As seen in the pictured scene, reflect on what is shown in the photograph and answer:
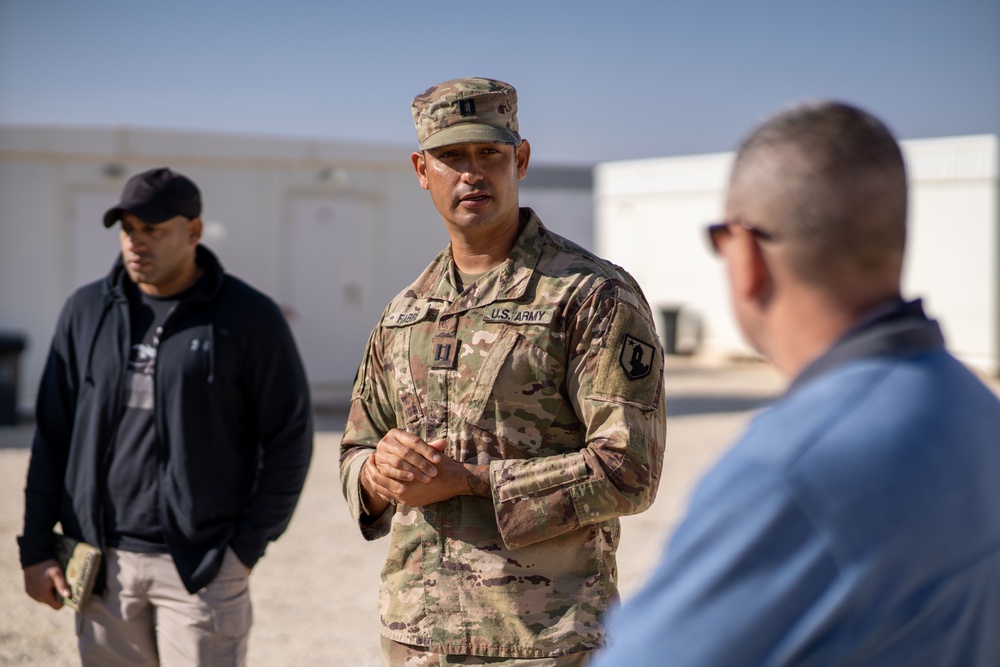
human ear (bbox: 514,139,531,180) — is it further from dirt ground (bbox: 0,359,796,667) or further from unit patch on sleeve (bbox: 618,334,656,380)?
dirt ground (bbox: 0,359,796,667)

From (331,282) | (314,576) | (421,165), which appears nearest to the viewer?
(421,165)

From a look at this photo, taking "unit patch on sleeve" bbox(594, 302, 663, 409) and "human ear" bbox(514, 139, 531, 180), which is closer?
"unit patch on sleeve" bbox(594, 302, 663, 409)

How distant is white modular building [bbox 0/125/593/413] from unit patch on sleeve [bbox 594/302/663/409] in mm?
10730

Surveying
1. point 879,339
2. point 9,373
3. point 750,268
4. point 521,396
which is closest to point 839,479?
point 879,339

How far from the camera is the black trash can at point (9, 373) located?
39.4 ft

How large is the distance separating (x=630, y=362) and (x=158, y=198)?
6.49 feet

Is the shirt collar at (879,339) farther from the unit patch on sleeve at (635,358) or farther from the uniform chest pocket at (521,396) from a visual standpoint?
the uniform chest pocket at (521,396)

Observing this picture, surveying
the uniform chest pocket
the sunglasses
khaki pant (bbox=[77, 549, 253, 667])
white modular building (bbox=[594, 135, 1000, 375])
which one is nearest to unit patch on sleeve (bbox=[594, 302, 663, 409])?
the uniform chest pocket

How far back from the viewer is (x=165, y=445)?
3607 millimetres

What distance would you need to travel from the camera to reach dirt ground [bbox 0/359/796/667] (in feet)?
18.7

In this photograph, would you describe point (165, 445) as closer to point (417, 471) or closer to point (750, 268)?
point (417, 471)

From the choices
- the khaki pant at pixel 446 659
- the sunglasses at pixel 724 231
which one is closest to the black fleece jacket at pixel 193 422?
the khaki pant at pixel 446 659

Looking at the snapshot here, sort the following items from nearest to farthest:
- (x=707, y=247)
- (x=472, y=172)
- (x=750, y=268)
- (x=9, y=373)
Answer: (x=750, y=268), (x=472, y=172), (x=9, y=373), (x=707, y=247)

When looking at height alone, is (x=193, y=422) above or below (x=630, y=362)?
below
